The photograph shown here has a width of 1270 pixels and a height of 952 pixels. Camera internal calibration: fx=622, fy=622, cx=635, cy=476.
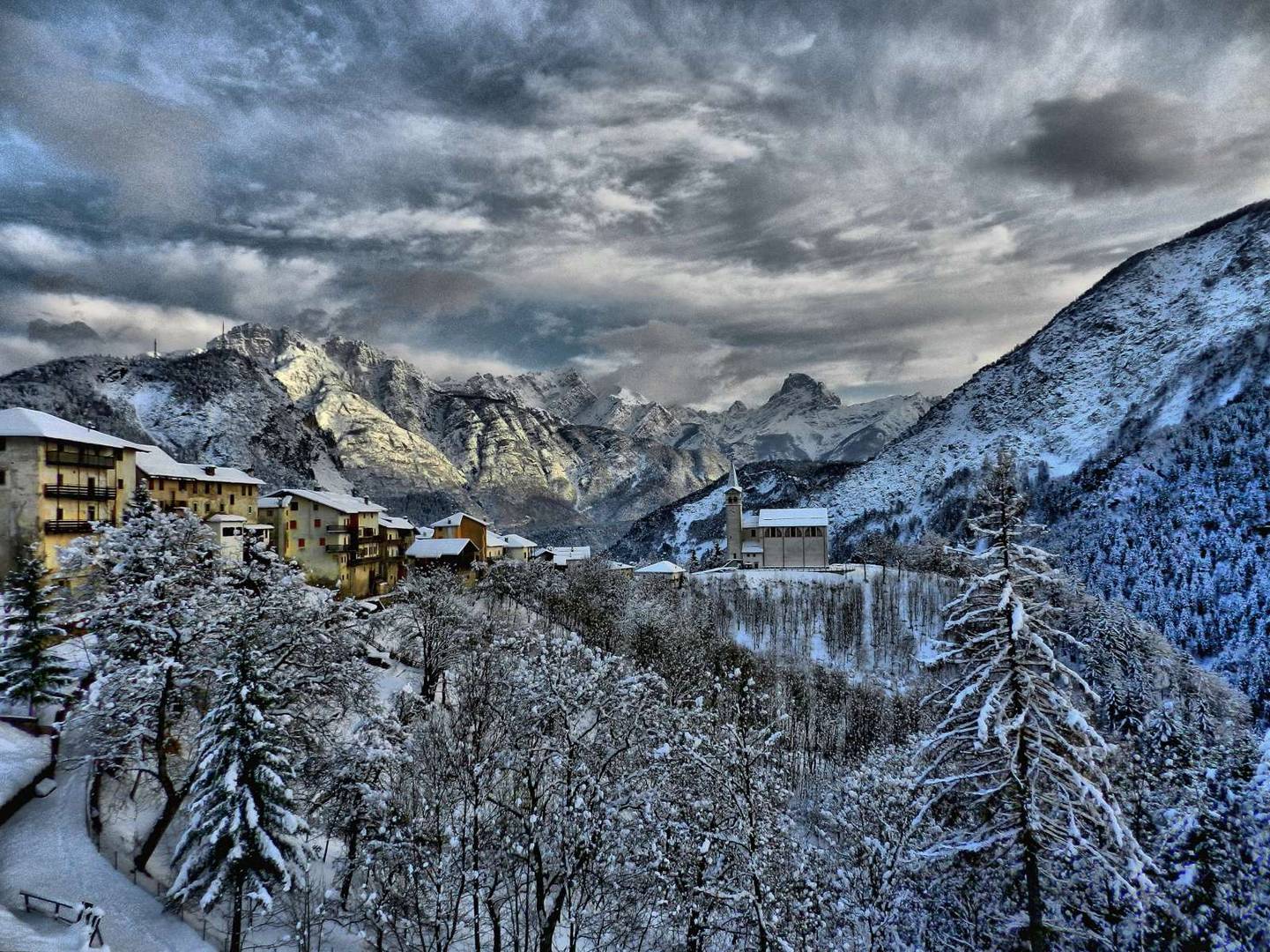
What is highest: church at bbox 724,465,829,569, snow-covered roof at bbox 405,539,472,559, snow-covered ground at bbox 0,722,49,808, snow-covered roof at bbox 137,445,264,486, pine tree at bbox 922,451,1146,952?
snow-covered roof at bbox 137,445,264,486

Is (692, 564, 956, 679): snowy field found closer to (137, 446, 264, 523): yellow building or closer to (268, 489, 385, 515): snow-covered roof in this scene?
(268, 489, 385, 515): snow-covered roof

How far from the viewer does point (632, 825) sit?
1895cm

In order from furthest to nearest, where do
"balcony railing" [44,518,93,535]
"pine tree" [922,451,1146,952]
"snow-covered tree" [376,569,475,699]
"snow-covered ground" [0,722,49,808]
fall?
"balcony railing" [44,518,93,535] → "snow-covered tree" [376,569,475,699] → "snow-covered ground" [0,722,49,808] → "pine tree" [922,451,1146,952]

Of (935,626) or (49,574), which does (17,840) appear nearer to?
(49,574)

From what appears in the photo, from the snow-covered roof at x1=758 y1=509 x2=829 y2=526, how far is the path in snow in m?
136

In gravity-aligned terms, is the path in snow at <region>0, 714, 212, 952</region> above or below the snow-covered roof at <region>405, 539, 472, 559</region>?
below

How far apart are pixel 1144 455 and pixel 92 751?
718 feet

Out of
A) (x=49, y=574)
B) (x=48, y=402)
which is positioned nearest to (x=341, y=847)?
(x=49, y=574)

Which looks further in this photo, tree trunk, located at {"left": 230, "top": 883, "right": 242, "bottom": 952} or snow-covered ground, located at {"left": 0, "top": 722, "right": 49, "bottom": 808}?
snow-covered ground, located at {"left": 0, "top": 722, "right": 49, "bottom": 808}

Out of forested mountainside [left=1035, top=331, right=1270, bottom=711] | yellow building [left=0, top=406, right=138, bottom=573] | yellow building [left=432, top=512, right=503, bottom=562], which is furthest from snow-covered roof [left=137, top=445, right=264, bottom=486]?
forested mountainside [left=1035, top=331, right=1270, bottom=711]

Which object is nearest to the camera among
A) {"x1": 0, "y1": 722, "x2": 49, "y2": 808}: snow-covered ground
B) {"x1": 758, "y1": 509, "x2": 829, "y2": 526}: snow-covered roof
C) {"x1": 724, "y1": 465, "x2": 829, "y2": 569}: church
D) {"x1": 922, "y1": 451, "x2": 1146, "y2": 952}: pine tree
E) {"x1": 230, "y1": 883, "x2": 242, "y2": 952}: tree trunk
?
{"x1": 922, "y1": 451, "x2": 1146, "y2": 952}: pine tree

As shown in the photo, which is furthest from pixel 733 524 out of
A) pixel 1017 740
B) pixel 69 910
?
pixel 1017 740

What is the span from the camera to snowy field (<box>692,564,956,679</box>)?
10506cm

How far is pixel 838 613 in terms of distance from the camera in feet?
383
